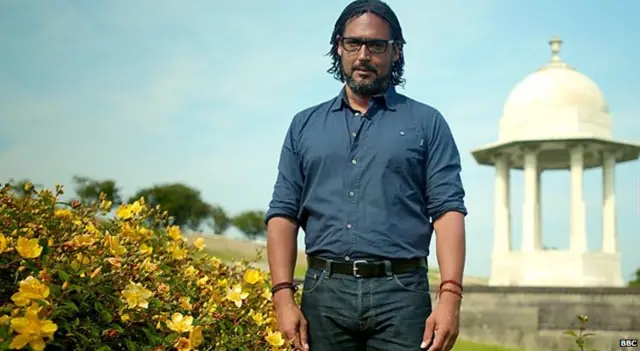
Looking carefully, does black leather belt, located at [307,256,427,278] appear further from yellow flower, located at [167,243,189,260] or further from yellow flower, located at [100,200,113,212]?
yellow flower, located at [100,200,113,212]

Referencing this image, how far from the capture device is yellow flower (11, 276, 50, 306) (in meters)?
2.09

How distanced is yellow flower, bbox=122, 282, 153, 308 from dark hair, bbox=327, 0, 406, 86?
111 centimetres

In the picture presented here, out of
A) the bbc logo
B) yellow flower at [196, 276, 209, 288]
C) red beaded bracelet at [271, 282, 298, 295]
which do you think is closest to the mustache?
red beaded bracelet at [271, 282, 298, 295]

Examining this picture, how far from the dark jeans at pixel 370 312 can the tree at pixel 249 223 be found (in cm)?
5017

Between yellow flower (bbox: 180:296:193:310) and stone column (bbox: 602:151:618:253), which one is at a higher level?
stone column (bbox: 602:151:618:253)

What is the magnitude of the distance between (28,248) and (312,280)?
93 cm

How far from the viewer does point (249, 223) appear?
5266cm

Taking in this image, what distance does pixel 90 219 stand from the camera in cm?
383

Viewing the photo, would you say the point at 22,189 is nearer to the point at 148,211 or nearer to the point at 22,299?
the point at 148,211

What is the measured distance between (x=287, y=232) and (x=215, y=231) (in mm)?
48905

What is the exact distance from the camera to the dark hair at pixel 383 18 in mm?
2824

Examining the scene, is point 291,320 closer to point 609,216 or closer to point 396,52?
point 396,52

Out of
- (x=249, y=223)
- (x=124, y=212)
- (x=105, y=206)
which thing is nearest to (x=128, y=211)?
(x=124, y=212)

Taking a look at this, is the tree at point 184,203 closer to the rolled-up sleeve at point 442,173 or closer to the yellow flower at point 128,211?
the yellow flower at point 128,211
